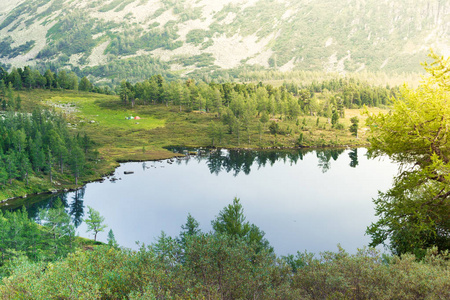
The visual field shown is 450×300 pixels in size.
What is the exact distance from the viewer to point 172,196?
92.1 m

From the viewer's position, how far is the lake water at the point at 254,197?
224 feet

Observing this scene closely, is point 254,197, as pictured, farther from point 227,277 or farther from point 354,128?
point 354,128

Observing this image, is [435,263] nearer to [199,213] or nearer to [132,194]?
[199,213]

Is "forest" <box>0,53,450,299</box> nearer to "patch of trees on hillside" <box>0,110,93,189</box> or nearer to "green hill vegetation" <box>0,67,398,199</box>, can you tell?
"patch of trees on hillside" <box>0,110,93,189</box>

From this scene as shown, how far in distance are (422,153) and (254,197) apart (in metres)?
70.2

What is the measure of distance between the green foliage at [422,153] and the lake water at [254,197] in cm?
3823

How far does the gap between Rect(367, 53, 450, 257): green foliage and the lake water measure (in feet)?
125

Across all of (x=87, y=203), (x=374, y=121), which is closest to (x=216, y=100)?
(x=87, y=203)

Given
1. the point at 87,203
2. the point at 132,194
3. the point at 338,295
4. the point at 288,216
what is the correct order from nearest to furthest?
1. the point at 338,295
2. the point at 288,216
3. the point at 87,203
4. the point at 132,194

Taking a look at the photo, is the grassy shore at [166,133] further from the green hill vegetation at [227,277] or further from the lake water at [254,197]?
the green hill vegetation at [227,277]

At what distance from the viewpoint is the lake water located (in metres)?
68.2

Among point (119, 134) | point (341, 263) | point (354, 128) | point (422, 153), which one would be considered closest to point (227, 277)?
point (341, 263)

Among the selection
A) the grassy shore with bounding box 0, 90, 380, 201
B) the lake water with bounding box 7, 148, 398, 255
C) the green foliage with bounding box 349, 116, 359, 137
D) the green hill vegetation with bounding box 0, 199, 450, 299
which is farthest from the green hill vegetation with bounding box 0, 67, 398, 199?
the green hill vegetation with bounding box 0, 199, 450, 299

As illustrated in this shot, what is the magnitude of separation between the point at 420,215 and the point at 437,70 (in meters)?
8.18
